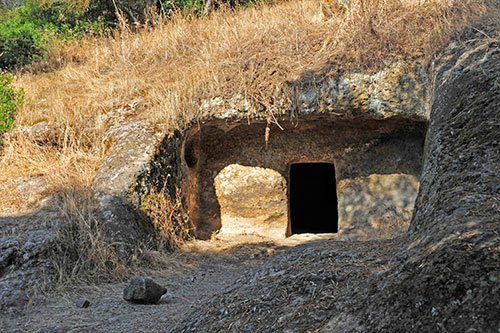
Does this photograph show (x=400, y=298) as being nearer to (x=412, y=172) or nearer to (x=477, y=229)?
(x=477, y=229)

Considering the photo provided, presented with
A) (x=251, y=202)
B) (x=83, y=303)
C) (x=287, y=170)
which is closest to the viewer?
(x=83, y=303)

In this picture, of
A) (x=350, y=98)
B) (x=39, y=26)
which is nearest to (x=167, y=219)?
(x=350, y=98)

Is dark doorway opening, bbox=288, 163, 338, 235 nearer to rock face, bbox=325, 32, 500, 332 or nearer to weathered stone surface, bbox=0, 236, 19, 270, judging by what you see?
weathered stone surface, bbox=0, 236, 19, 270

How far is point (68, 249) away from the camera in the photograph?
18.2ft

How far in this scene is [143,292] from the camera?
184 inches

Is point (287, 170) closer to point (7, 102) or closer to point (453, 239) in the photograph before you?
point (7, 102)

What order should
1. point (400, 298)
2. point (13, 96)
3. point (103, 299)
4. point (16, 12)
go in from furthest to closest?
point (16, 12), point (13, 96), point (103, 299), point (400, 298)

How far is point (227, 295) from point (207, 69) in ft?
15.1

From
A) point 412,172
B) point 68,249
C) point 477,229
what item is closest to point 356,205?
point 412,172

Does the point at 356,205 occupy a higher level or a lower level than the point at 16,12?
lower

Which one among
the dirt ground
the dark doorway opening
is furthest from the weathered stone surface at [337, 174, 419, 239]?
the dark doorway opening

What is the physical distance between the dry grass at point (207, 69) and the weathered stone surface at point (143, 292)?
1.67 m

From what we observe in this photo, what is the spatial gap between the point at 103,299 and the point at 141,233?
133cm

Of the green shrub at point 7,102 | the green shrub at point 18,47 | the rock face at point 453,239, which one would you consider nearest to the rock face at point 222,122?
the green shrub at point 7,102
